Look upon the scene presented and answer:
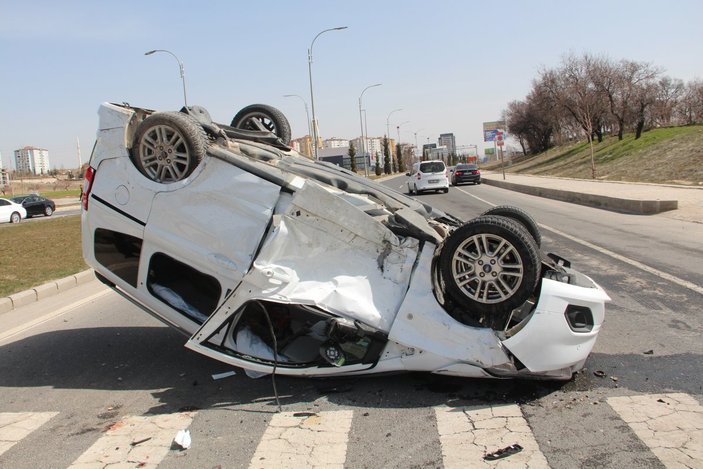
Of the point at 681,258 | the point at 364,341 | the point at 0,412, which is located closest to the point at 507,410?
the point at 364,341

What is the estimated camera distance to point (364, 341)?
4.02m

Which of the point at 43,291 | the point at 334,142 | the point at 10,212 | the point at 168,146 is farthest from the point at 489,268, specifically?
the point at 334,142

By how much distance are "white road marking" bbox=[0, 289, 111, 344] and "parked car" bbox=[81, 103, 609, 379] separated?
3100mm

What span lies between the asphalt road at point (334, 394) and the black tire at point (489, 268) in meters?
0.66

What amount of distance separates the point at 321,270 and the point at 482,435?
1490 millimetres

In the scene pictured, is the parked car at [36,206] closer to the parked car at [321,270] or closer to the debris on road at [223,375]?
the parked car at [321,270]

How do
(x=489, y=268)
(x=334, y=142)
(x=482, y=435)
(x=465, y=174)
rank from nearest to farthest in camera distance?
(x=482, y=435), (x=489, y=268), (x=465, y=174), (x=334, y=142)

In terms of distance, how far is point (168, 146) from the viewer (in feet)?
14.2

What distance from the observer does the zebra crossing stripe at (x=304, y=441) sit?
3291 mm

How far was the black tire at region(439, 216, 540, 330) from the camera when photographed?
153 inches

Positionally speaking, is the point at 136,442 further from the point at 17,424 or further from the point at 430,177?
the point at 430,177

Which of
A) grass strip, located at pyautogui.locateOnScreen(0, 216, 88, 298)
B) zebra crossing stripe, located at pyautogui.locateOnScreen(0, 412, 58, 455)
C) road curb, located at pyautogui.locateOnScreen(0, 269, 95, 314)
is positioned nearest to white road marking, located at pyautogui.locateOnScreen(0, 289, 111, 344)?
road curb, located at pyautogui.locateOnScreen(0, 269, 95, 314)

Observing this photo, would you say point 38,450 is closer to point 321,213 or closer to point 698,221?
point 321,213

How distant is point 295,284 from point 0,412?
248cm
